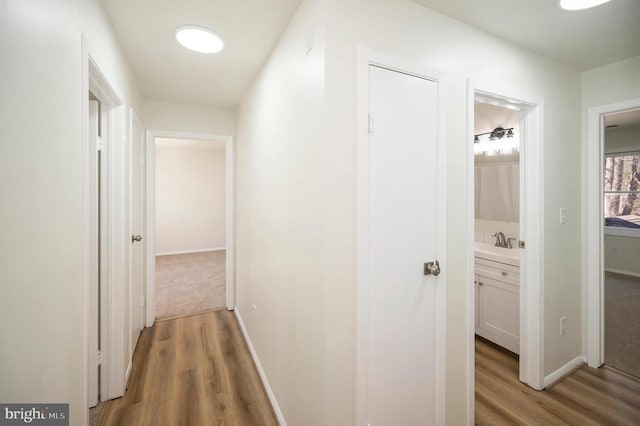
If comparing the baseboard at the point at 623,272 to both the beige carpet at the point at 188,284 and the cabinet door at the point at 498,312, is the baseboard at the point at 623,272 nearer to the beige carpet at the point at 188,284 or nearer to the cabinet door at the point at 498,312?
the cabinet door at the point at 498,312

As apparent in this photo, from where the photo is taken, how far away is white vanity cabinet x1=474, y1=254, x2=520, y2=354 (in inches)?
92.7

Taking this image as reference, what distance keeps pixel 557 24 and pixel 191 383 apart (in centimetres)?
352

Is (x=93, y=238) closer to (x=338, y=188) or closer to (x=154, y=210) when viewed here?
(x=154, y=210)

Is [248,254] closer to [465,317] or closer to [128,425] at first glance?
[128,425]

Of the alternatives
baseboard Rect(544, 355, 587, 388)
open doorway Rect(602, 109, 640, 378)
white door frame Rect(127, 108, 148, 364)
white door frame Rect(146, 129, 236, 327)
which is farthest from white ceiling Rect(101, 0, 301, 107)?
open doorway Rect(602, 109, 640, 378)

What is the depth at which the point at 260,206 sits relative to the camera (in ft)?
7.43

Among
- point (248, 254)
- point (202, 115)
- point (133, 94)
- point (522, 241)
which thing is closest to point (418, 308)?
point (522, 241)

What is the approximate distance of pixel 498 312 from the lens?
250 cm

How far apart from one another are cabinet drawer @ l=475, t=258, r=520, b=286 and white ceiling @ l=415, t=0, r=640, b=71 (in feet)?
5.59

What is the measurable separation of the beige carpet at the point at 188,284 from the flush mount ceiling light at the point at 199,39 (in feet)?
9.62

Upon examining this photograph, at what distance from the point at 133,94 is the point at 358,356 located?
8.91 ft

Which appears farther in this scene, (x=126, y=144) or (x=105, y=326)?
(x=126, y=144)

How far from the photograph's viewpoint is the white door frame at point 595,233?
7.34 ft

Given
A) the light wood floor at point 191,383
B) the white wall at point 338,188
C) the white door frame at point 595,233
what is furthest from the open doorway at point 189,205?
the white door frame at point 595,233
